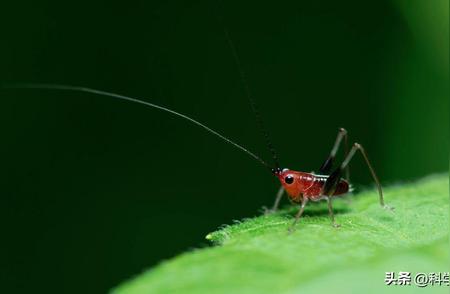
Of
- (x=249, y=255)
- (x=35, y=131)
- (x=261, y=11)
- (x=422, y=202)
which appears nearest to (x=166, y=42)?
(x=261, y=11)

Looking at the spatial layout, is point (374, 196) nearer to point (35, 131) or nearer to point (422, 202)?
point (422, 202)

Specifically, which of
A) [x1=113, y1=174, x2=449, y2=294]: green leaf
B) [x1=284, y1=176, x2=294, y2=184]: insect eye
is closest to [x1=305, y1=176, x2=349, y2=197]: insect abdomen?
[x1=284, y1=176, x2=294, y2=184]: insect eye

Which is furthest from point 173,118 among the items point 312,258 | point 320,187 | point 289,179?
point 312,258

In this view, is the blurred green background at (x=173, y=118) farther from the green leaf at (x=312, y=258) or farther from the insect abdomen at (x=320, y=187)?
the green leaf at (x=312, y=258)

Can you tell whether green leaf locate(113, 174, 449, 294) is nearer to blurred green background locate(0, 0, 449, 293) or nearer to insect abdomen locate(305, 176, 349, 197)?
insect abdomen locate(305, 176, 349, 197)

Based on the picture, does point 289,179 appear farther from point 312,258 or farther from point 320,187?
point 312,258
